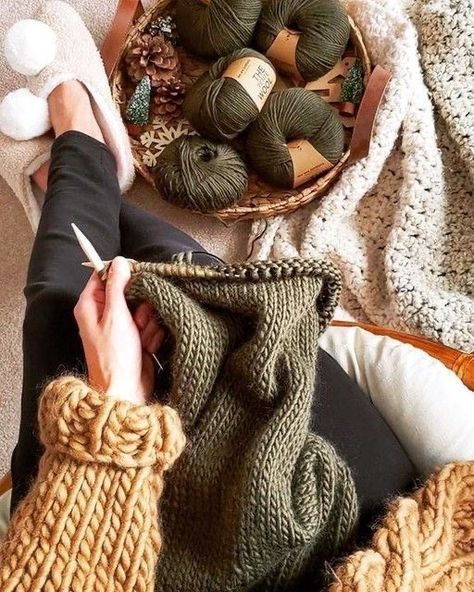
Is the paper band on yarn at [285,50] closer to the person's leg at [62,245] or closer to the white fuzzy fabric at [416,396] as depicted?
the person's leg at [62,245]

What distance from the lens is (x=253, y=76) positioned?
1122 mm

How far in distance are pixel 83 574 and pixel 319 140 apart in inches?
30.2

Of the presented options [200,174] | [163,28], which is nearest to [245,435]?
[200,174]

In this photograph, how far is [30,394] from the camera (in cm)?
80

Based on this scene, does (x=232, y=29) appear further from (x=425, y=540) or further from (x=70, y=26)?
(x=425, y=540)

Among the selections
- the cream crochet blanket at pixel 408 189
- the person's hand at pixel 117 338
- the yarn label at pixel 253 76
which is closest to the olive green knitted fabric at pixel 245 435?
the person's hand at pixel 117 338

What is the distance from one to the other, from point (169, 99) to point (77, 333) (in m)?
0.54

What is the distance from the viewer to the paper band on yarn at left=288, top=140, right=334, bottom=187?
1120mm

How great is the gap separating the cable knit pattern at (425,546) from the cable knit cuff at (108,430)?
0.60 feet

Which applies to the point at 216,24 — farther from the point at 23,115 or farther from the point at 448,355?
the point at 448,355

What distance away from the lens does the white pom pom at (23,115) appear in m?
1.08

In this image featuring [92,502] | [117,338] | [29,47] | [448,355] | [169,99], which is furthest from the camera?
[169,99]

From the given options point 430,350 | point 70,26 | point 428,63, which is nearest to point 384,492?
point 430,350

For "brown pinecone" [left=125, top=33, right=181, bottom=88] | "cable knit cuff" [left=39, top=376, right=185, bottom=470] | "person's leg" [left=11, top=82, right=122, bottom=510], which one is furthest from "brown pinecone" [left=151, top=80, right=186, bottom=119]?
"cable knit cuff" [left=39, top=376, right=185, bottom=470]
